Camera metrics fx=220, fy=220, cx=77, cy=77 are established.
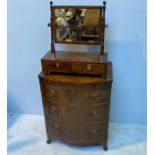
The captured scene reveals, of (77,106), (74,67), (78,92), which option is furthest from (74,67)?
(77,106)

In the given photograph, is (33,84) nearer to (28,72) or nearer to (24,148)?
(28,72)

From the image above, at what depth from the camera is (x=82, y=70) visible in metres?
1.71

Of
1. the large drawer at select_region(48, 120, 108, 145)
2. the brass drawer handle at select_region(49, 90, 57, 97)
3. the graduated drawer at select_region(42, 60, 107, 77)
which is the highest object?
the graduated drawer at select_region(42, 60, 107, 77)

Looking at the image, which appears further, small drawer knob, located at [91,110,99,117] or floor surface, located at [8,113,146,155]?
floor surface, located at [8,113,146,155]

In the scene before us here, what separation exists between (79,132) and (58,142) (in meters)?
0.31

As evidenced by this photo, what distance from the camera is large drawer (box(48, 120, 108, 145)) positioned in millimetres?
1831

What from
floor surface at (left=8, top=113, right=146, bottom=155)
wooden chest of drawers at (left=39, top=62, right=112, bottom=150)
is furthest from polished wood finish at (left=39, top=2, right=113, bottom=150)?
floor surface at (left=8, top=113, right=146, bottom=155)

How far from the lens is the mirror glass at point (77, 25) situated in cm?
173

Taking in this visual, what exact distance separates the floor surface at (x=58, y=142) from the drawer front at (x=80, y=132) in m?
0.12

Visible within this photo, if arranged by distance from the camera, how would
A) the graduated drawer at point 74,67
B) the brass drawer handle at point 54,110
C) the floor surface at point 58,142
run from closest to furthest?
the graduated drawer at point 74,67, the brass drawer handle at point 54,110, the floor surface at point 58,142

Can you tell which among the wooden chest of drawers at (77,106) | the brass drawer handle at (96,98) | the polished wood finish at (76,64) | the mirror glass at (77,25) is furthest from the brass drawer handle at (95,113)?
the mirror glass at (77,25)

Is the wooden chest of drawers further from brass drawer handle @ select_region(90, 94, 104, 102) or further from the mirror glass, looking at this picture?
the mirror glass

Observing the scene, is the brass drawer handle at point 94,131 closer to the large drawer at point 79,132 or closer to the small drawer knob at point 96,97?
the large drawer at point 79,132

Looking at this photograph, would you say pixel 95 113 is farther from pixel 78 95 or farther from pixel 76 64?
pixel 76 64
